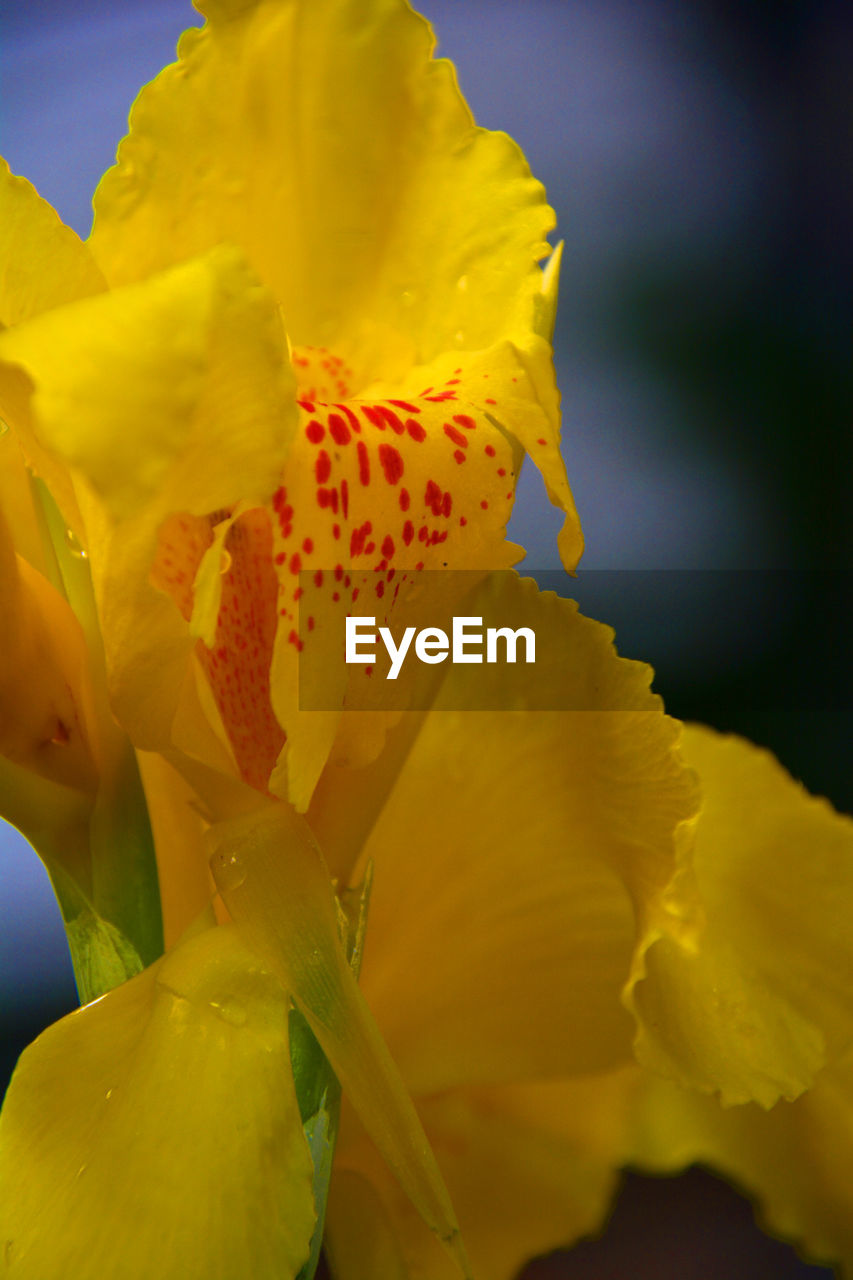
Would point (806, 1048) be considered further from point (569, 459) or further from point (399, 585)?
point (569, 459)

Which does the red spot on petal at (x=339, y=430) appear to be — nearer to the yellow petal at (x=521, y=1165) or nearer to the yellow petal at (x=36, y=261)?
the yellow petal at (x=36, y=261)

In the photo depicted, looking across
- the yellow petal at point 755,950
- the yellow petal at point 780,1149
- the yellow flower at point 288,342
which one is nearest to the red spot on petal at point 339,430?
the yellow flower at point 288,342

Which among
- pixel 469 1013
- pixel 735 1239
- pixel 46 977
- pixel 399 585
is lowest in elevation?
pixel 735 1239

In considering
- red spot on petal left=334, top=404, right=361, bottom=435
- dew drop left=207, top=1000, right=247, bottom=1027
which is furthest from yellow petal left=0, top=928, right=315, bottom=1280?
red spot on petal left=334, top=404, right=361, bottom=435

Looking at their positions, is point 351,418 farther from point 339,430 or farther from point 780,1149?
point 780,1149

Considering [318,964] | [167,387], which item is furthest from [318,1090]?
[167,387]

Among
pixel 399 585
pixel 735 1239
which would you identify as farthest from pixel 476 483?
pixel 735 1239

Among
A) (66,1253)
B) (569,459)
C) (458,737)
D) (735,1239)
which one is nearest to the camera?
(66,1253)
